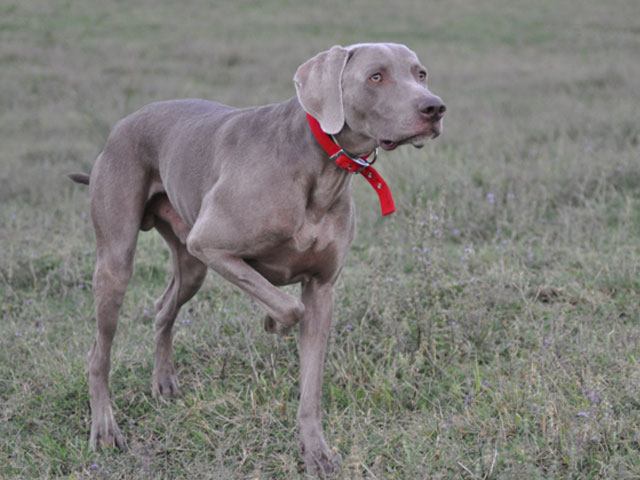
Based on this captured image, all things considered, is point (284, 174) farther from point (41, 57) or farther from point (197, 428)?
point (41, 57)

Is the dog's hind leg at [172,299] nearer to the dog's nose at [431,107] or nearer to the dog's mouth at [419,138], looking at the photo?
the dog's mouth at [419,138]

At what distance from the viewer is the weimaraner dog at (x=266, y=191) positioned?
2.94m

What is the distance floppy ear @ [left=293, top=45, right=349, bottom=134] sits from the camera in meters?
2.91

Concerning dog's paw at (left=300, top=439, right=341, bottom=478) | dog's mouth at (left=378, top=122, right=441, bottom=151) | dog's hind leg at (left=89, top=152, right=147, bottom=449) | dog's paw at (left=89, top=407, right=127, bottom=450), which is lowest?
dog's paw at (left=89, top=407, right=127, bottom=450)

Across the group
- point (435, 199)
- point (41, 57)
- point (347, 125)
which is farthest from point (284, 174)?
point (41, 57)

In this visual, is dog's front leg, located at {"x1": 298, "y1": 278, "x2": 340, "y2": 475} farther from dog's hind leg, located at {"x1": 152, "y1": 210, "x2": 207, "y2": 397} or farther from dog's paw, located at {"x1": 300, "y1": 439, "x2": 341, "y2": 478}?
dog's hind leg, located at {"x1": 152, "y1": 210, "x2": 207, "y2": 397}

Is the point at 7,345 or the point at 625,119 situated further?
the point at 625,119

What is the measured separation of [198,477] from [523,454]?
4.49ft

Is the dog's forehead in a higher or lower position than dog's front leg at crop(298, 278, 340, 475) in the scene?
higher

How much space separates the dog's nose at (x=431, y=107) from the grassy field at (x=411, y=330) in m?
1.29

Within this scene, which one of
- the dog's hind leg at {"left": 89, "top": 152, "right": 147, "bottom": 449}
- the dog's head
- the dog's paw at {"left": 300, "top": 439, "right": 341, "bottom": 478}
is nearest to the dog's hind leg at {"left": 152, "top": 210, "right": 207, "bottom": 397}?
the dog's hind leg at {"left": 89, "top": 152, "right": 147, "bottom": 449}

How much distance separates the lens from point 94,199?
3.80 m

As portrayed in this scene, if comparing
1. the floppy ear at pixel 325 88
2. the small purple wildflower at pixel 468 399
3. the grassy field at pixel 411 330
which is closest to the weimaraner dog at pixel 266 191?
the floppy ear at pixel 325 88

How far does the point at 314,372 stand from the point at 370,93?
1260 mm
